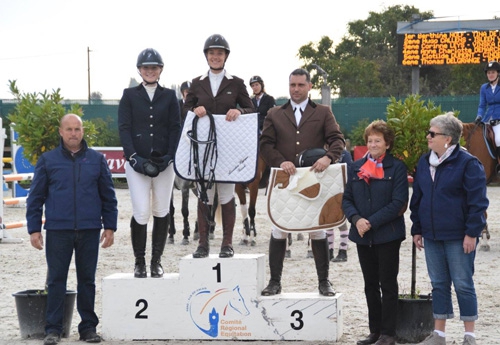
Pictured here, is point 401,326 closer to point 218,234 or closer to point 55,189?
point 55,189

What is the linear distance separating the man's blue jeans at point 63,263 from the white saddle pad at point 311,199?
4.75 feet

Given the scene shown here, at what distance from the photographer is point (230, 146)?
23.9 ft

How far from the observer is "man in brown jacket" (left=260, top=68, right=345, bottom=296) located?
705cm

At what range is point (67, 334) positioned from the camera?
707 cm

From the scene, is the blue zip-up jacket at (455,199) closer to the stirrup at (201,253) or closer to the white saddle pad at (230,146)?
the white saddle pad at (230,146)

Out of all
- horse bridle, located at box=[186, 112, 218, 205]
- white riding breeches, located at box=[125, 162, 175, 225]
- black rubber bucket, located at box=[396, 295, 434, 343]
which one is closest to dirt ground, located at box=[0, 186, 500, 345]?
black rubber bucket, located at box=[396, 295, 434, 343]

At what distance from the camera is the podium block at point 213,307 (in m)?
6.88

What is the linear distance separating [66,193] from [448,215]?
9.07ft

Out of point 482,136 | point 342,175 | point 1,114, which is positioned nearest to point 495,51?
point 482,136

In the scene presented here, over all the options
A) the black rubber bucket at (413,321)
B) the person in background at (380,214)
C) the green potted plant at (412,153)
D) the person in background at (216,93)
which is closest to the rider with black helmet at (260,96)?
the person in background at (216,93)

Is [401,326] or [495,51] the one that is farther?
[495,51]

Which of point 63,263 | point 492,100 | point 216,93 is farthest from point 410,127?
point 492,100

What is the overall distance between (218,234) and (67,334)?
22.6 ft

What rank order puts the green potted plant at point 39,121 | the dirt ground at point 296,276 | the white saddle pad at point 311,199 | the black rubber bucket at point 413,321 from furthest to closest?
the green potted plant at point 39,121 < the dirt ground at point 296,276 < the white saddle pad at point 311,199 < the black rubber bucket at point 413,321
